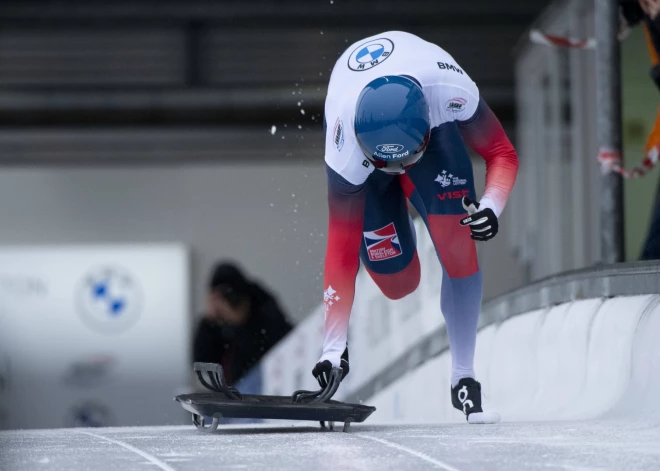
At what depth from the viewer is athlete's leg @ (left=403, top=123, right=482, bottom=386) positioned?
3756mm

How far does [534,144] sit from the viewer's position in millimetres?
9227

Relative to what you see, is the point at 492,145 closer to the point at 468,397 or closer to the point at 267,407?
the point at 468,397

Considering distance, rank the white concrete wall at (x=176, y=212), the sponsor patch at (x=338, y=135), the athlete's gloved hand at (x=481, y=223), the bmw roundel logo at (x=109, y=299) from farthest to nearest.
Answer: the white concrete wall at (x=176, y=212), the bmw roundel logo at (x=109, y=299), the sponsor patch at (x=338, y=135), the athlete's gloved hand at (x=481, y=223)

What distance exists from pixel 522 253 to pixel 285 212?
2133 millimetres

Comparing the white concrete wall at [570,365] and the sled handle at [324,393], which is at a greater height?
the white concrete wall at [570,365]

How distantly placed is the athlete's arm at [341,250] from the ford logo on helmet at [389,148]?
365mm

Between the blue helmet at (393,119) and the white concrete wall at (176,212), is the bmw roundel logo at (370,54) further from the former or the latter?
the white concrete wall at (176,212)

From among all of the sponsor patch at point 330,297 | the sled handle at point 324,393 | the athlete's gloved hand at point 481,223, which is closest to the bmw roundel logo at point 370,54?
the athlete's gloved hand at point 481,223

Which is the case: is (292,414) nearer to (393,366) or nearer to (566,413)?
(566,413)

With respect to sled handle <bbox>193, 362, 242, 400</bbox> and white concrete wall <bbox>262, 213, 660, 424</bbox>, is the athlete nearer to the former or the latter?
sled handle <bbox>193, 362, 242, 400</bbox>

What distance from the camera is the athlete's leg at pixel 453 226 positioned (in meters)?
3.76

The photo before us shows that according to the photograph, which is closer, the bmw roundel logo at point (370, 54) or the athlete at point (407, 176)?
the athlete at point (407, 176)

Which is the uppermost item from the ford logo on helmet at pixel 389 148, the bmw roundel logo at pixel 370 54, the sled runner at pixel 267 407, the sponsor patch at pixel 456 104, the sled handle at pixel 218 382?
the bmw roundel logo at pixel 370 54

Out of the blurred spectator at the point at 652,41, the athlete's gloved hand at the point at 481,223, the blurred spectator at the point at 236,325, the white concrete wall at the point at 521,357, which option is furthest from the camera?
the blurred spectator at the point at 236,325
